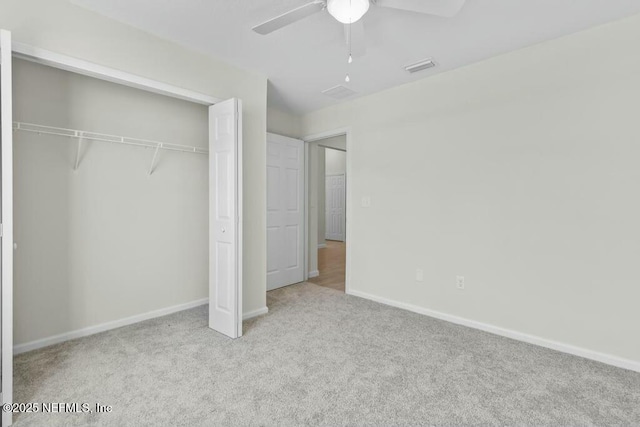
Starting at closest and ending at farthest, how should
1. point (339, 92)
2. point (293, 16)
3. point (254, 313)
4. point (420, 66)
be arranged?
1. point (293, 16)
2. point (420, 66)
3. point (254, 313)
4. point (339, 92)

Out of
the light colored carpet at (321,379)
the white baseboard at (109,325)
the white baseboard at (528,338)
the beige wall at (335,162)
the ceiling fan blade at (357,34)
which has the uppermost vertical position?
the beige wall at (335,162)

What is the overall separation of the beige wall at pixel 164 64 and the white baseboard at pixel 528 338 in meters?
1.60

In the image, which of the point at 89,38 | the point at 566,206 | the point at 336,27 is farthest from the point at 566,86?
the point at 89,38

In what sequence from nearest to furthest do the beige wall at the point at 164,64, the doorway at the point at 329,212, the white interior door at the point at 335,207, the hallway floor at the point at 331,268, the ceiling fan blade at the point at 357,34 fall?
the ceiling fan blade at the point at 357,34 < the beige wall at the point at 164,64 < the hallway floor at the point at 331,268 < the doorway at the point at 329,212 < the white interior door at the point at 335,207

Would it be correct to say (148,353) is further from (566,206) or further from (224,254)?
(566,206)

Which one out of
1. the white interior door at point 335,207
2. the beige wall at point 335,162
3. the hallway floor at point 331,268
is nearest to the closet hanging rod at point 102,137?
the hallway floor at point 331,268

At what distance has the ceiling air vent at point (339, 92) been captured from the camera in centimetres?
361

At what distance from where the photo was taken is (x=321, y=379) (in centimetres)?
211

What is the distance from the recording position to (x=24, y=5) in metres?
1.99

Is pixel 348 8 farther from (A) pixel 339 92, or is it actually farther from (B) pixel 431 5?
(A) pixel 339 92

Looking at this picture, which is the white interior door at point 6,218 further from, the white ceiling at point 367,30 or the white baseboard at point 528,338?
the white baseboard at point 528,338

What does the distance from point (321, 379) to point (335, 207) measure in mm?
7388

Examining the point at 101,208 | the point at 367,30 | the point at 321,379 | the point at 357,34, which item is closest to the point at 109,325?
the point at 101,208

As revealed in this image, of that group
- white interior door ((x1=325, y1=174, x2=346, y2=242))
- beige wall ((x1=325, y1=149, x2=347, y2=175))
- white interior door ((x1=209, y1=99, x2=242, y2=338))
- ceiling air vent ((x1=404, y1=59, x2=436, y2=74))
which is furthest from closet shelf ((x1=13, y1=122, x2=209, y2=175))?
beige wall ((x1=325, y1=149, x2=347, y2=175))
